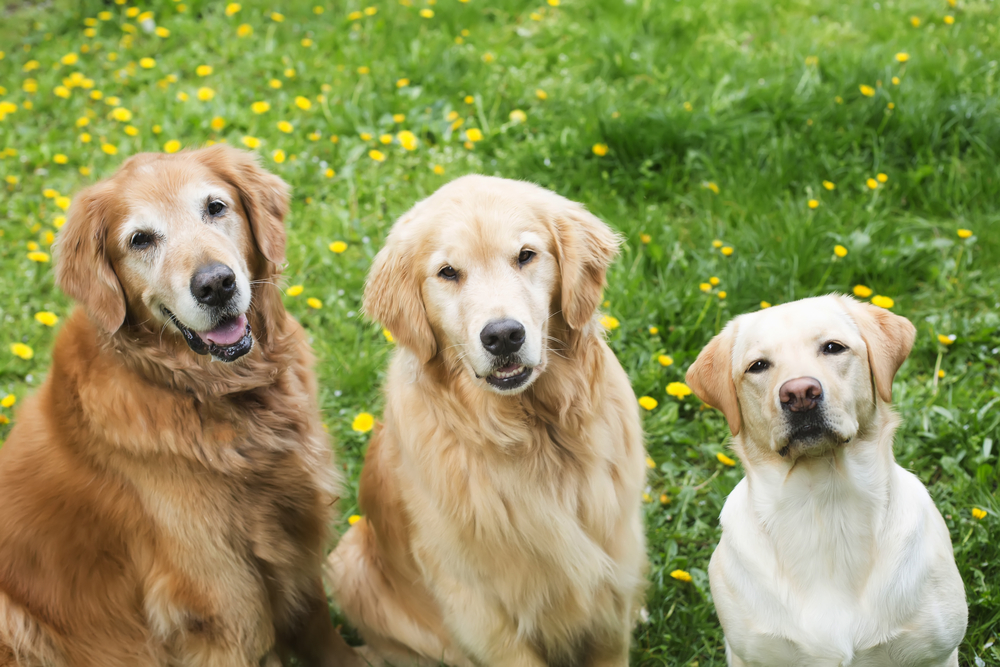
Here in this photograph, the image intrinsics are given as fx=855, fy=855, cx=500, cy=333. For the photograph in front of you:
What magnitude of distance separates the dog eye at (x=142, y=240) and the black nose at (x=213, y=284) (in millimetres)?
251

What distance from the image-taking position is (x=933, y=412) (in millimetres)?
3461

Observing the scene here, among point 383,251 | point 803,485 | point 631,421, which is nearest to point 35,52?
point 383,251

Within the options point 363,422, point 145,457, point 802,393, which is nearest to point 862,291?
point 802,393

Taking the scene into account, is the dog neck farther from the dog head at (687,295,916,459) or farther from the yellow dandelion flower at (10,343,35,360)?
the yellow dandelion flower at (10,343,35,360)

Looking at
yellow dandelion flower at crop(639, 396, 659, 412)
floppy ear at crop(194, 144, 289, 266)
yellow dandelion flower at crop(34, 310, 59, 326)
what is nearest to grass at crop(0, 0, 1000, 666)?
yellow dandelion flower at crop(639, 396, 659, 412)

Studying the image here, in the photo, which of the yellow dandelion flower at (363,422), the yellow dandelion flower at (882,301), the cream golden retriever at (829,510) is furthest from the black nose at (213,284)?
the yellow dandelion flower at (882,301)

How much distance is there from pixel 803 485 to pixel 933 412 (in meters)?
1.37

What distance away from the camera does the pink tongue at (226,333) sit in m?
2.74

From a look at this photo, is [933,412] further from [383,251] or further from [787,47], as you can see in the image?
[787,47]

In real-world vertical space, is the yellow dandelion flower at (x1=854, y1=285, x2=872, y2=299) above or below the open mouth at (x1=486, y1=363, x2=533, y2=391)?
below

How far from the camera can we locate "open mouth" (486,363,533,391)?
2.48m

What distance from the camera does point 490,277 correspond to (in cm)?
250

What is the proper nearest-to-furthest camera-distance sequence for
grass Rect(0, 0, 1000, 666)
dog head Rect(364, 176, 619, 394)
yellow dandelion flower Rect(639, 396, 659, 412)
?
dog head Rect(364, 176, 619, 394)
grass Rect(0, 0, 1000, 666)
yellow dandelion flower Rect(639, 396, 659, 412)

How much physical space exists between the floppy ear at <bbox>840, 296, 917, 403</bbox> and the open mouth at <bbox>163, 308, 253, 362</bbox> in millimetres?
1859
